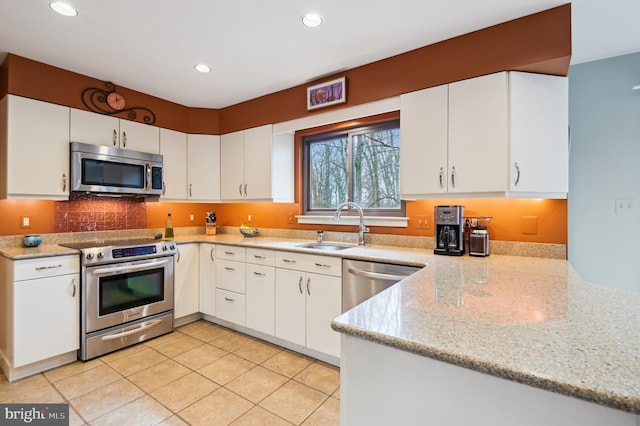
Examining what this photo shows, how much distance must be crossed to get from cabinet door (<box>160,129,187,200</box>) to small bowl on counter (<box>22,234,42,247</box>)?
1.09 metres

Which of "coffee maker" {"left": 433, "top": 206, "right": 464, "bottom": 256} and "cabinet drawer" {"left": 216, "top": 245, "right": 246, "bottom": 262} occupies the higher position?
"coffee maker" {"left": 433, "top": 206, "right": 464, "bottom": 256}

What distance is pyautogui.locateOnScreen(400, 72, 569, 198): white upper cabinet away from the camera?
2.01m

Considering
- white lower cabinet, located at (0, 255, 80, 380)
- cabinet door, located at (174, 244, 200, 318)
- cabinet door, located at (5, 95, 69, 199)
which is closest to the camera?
white lower cabinet, located at (0, 255, 80, 380)

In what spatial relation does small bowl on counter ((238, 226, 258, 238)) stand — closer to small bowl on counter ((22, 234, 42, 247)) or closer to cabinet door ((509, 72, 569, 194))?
small bowl on counter ((22, 234, 42, 247))

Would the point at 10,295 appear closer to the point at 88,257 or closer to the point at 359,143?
the point at 88,257

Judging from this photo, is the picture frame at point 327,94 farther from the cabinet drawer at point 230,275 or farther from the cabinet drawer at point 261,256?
the cabinet drawer at point 230,275

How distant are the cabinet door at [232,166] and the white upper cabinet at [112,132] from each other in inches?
28.3

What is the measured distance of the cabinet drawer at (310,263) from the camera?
2.40 metres

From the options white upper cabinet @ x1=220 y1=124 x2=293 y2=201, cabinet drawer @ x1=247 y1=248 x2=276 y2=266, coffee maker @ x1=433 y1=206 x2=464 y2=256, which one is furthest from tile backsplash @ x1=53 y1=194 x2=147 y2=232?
coffee maker @ x1=433 y1=206 x2=464 y2=256

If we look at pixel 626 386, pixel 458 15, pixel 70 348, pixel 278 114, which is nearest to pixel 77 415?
pixel 70 348

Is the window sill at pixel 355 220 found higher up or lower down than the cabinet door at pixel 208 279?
higher up

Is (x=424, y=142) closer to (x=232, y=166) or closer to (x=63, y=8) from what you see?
(x=232, y=166)

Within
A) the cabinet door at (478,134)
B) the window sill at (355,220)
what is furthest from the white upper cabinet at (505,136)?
the window sill at (355,220)

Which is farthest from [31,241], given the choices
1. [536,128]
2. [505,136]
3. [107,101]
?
[536,128]
